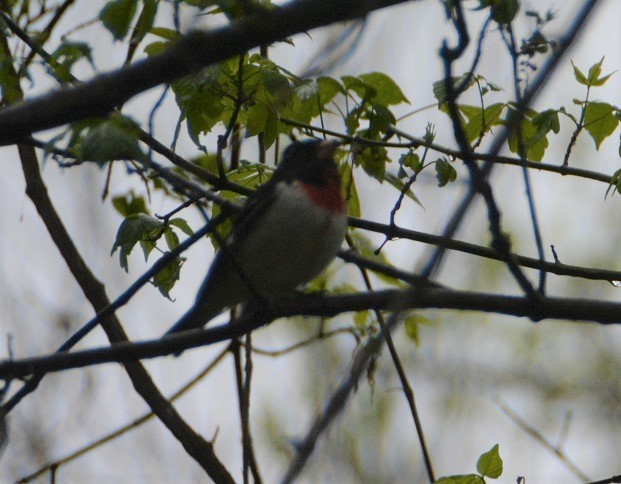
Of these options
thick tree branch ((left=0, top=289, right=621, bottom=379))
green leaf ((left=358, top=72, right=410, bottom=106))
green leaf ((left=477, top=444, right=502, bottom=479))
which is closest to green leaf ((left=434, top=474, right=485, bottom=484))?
green leaf ((left=477, top=444, right=502, bottom=479))

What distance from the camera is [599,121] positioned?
4.96 metres

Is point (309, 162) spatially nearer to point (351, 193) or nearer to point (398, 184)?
point (351, 193)

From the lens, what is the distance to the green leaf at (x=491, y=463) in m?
4.25

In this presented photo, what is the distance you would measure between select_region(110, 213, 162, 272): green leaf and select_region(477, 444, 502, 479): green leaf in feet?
6.95

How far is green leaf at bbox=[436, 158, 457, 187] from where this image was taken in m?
4.96

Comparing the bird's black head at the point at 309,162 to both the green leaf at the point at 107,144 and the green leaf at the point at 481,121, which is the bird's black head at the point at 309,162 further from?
the green leaf at the point at 107,144

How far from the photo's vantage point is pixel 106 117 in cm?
328

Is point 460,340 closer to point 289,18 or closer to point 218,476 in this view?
point 218,476

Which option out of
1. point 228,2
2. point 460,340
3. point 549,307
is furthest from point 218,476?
point 460,340

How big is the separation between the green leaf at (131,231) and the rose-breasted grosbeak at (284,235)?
0.46 metres

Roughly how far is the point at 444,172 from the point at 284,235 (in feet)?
3.30

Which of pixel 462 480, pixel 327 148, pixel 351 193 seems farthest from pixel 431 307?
pixel 351 193

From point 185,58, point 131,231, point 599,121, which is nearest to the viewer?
point 185,58

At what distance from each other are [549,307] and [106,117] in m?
1.93
